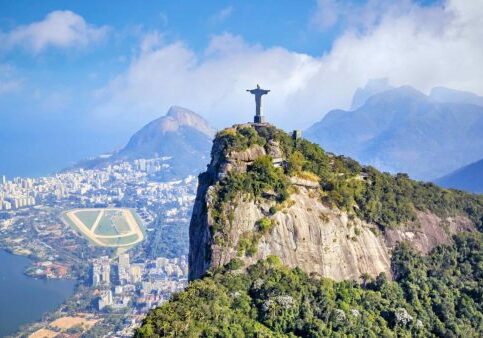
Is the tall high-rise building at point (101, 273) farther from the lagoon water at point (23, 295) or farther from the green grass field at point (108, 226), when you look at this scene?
the green grass field at point (108, 226)

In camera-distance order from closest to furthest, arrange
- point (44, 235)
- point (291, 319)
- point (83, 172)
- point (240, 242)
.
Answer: point (291, 319), point (240, 242), point (44, 235), point (83, 172)

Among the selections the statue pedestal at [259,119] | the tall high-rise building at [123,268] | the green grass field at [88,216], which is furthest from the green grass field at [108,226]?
the statue pedestal at [259,119]

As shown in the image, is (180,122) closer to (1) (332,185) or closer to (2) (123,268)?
(2) (123,268)

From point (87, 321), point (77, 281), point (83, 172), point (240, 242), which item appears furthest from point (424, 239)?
point (83, 172)

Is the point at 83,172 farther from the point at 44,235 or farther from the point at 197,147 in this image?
the point at 44,235

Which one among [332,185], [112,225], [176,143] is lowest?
[332,185]

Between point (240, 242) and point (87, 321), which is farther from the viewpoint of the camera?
point (87, 321)

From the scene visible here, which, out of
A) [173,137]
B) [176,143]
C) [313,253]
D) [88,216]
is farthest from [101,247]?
[173,137]
